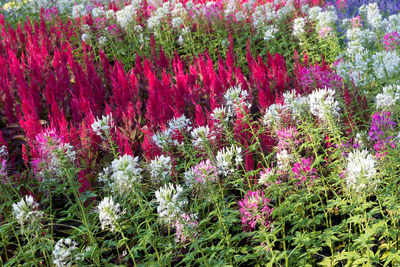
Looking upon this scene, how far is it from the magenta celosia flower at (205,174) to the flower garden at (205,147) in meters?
0.02

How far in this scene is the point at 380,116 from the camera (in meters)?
2.93

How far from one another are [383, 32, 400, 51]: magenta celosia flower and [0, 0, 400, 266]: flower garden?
0.02m

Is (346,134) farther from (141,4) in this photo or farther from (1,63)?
(141,4)

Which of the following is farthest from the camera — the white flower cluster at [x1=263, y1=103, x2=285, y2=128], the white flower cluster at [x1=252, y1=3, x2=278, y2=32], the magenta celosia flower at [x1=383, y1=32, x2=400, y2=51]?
the white flower cluster at [x1=252, y1=3, x2=278, y2=32]

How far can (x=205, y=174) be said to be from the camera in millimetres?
2504

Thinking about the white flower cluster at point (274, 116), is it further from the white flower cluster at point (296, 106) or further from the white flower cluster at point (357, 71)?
the white flower cluster at point (357, 71)

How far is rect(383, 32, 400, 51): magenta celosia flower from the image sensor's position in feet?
15.4

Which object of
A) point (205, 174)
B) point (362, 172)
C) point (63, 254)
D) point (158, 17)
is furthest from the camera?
point (158, 17)

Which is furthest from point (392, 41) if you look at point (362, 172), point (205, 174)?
point (205, 174)

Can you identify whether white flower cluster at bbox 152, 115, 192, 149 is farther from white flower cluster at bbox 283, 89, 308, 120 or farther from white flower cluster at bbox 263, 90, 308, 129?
white flower cluster at bbox 283, 89, 308, 120

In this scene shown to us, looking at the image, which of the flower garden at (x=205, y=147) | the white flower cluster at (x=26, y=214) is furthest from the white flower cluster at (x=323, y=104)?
the white flower cluster at (x=26, y=214)

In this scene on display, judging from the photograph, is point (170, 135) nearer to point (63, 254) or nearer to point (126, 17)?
point (63, 254)

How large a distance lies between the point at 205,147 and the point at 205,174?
32 cm

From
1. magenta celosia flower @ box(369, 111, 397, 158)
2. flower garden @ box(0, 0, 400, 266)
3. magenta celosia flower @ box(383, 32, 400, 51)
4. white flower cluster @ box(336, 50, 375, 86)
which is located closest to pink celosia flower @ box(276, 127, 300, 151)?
flower garden @ box(0, 0, 400, 266)
